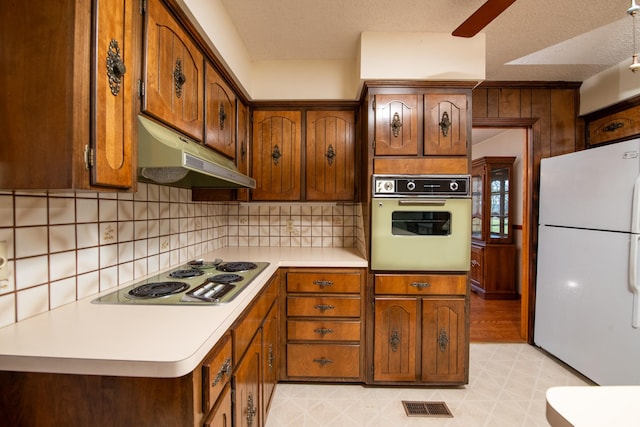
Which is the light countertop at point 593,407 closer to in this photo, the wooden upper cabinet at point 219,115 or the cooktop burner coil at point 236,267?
the cooktop burner coil at point 236,267

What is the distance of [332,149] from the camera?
2248mm

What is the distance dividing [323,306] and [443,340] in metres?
0.87

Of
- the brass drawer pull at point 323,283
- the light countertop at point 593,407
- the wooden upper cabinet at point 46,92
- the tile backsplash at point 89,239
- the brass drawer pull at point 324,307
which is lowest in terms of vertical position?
the brass drawer pull at point 324,307

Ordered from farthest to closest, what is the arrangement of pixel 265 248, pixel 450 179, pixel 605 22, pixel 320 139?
pixel 265 248 < pixel 320 139 < pixel 450 179 < pixel 605 22

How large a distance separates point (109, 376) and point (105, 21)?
1004 mm

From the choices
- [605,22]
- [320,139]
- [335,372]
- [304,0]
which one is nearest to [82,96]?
[304,0]

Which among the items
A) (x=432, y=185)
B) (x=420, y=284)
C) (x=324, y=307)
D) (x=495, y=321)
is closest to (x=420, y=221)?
(x=432, y=185)

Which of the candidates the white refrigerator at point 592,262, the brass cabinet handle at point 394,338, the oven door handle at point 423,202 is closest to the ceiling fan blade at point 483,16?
the oven door handle at point 423,202

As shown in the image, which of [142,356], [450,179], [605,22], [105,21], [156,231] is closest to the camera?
[142,356]

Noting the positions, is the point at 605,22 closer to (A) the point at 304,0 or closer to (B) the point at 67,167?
(A) the point at 304,0

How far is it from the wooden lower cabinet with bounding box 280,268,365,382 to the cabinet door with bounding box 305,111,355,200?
725 millimetres

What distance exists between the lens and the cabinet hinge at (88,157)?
74 cm

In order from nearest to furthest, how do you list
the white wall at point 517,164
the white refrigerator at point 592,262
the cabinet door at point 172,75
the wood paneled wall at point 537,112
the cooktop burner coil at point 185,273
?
the cabinet door at point 172,75 → the cooktop burner coil at point 185,273 → the white refrigerator at point 592,262 → the wood paneled wall at point 537,112 → the white wall at point 517,164

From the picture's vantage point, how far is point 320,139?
2.25m
